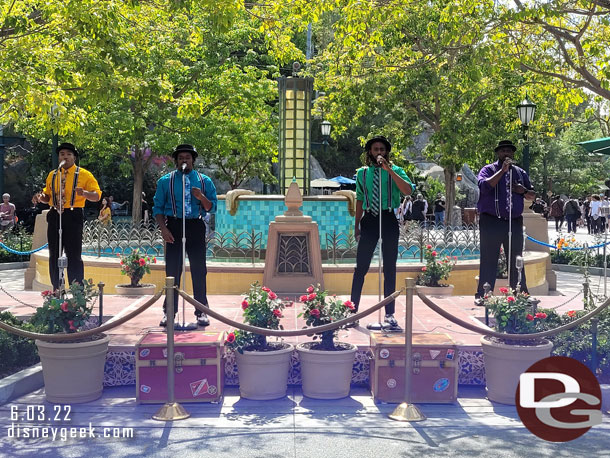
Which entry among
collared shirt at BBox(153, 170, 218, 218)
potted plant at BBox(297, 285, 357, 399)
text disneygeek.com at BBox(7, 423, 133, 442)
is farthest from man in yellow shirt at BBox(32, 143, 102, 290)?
potted plant at BBox(297, 285, 357, 399)

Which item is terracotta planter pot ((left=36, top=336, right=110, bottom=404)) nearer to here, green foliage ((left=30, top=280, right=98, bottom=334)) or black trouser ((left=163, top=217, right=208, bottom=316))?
green foliage ((left=30, top=280, right=98, bottom=334))

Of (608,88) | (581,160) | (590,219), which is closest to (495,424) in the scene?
(608,88)

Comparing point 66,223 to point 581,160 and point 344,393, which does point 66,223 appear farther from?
point 581,160

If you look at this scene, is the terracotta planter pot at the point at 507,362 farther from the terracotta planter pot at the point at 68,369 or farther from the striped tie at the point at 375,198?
the terracotta planter pot at the point at 68,369

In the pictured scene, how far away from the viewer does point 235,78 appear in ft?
88.7

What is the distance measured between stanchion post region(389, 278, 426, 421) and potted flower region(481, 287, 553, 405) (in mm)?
781

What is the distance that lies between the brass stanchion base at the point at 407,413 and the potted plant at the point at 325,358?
0.64 metres

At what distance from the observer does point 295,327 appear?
27.6 feet

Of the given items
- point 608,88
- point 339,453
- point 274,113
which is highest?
point 274,113

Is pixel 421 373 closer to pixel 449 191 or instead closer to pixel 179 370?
pixel 179 370

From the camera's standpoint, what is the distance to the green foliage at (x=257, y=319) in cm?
655

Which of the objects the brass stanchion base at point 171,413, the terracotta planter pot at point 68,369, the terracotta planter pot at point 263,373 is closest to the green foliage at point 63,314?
the terracotta planter pot at point 68,369

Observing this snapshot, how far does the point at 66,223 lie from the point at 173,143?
60.5 feet

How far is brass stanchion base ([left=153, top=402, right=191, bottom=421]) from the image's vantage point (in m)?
6.04
